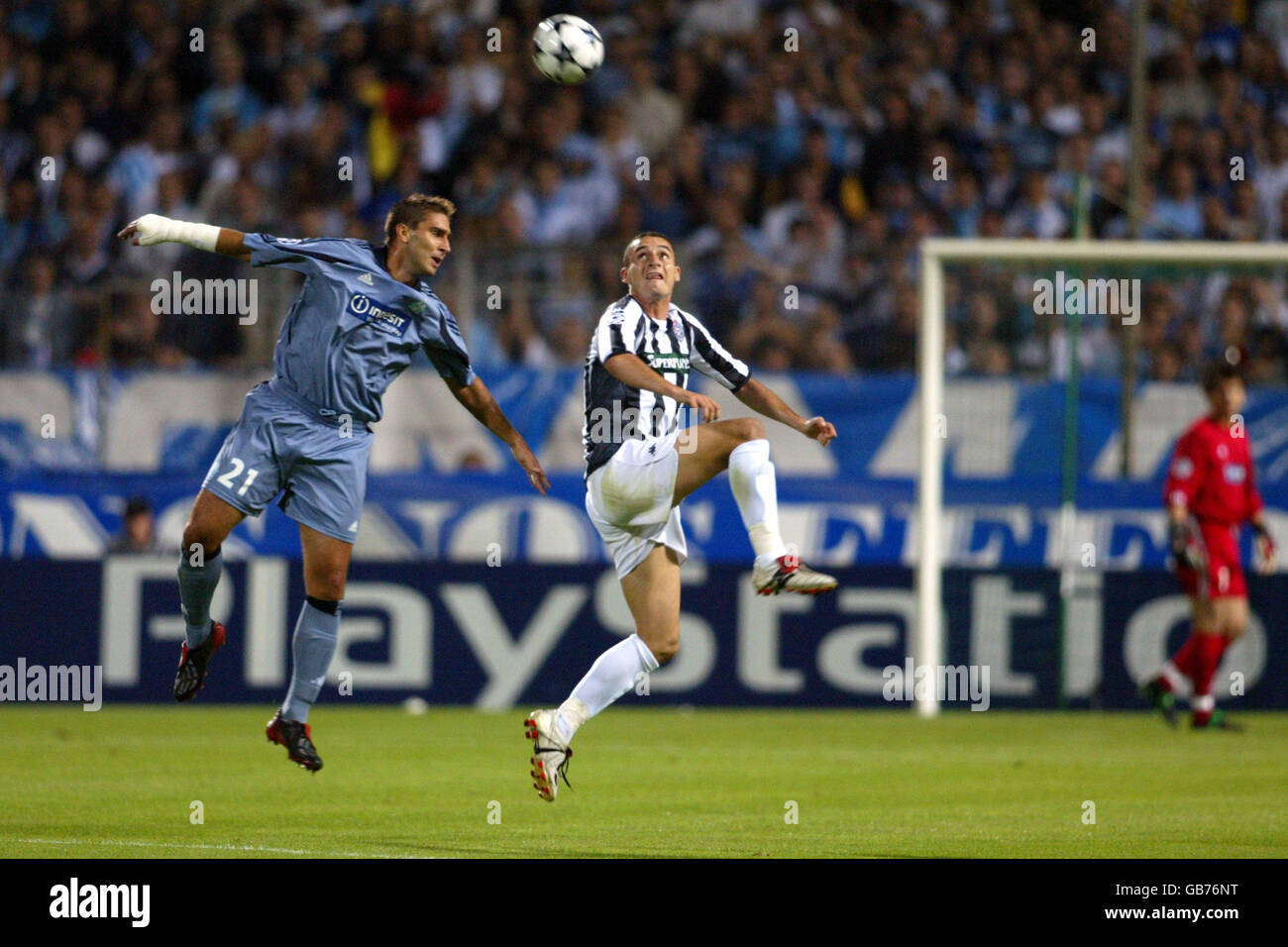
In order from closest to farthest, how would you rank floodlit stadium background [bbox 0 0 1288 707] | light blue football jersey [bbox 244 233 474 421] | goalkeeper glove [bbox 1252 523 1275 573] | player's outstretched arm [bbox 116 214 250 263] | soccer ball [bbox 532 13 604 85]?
player's outstretched arm [bbox 116 214 250 263]
light blue football jersey [bbox 244 233 474 421]
soccer ball [bbox 532 13 604 85]
goalkeeper glove [bbox 1252 523 1275 573]
floodlit stadium background [bbox 0 0 1288 707]

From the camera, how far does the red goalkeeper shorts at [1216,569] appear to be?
560 inches

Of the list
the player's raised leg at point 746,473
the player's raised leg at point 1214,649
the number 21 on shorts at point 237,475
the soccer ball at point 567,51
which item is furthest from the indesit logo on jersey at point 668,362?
the player's raised leg at point 1214,649

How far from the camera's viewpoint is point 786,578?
27.1 ft

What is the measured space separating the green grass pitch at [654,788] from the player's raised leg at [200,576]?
0.63 m

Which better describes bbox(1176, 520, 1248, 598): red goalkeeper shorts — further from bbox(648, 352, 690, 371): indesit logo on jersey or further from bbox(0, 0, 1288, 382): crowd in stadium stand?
bbox(648, 352, 690, 371): indesit logo on jersey

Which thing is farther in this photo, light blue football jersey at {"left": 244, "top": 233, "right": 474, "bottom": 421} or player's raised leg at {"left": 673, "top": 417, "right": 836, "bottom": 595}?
light blue football jersey at {"left": 244, "top": 233, "right": 474, "bottom": 421}

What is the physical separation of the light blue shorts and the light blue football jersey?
10 centimetres

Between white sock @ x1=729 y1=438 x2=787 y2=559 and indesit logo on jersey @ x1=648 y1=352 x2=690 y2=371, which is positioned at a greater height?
indesit logo on jersey @ x1=648 y1=352 x2=690 y2=371

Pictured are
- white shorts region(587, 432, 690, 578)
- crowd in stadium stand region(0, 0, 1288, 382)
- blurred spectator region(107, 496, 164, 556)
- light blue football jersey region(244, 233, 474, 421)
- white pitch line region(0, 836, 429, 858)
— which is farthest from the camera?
crowd in stadium stand region(0, 0, 1288, 382)

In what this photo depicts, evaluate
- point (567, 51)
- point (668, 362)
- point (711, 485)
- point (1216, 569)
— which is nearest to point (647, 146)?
point (711, 485)

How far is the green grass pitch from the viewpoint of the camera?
799 centimetres

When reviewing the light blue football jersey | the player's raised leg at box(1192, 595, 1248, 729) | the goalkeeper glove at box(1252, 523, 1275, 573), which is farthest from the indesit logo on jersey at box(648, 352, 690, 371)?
the player's raised leg at box(1192, 595, 1248, 729)

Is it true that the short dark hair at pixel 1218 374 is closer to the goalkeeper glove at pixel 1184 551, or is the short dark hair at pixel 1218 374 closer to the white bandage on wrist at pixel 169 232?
the goalkeeper glove at pixel 1184 551

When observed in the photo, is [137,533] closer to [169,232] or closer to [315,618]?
[315,618]
